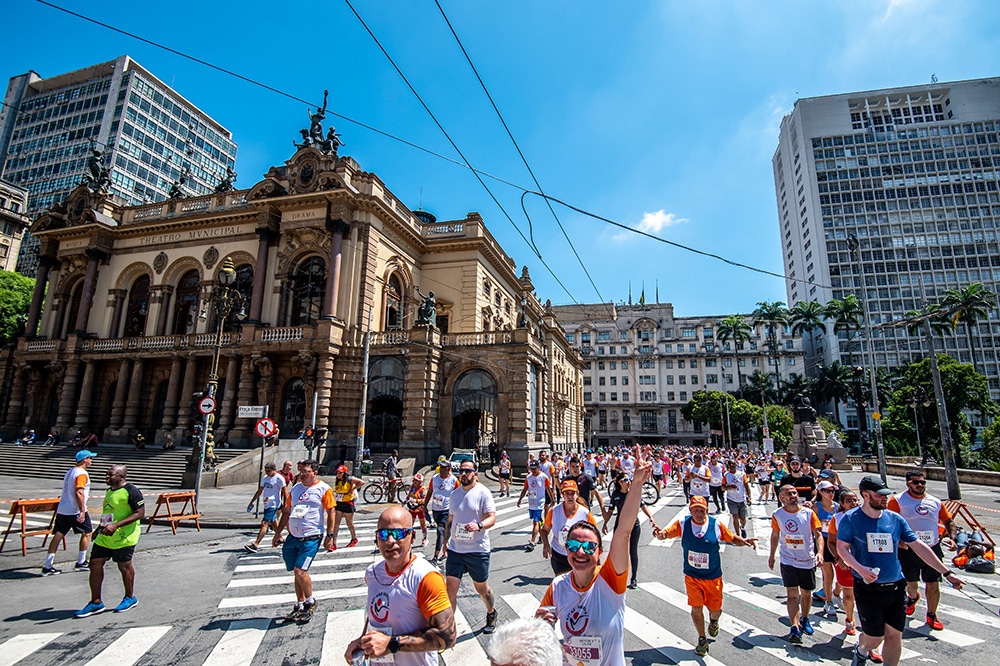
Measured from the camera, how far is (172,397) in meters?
27.6

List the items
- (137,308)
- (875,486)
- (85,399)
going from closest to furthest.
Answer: (875,486) → (85,399) → (137,308)

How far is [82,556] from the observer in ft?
28.0

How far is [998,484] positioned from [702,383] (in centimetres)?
5999

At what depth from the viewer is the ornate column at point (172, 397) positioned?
2748cm

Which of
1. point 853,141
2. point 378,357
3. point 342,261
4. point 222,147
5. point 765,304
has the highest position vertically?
point 853,141

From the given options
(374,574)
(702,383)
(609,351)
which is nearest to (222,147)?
(609,351)

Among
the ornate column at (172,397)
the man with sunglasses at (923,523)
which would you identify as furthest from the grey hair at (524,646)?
the ornate column at (172,397)

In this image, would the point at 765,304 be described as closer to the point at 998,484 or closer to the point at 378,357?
the point at 998,484

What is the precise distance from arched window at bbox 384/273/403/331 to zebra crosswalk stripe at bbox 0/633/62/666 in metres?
24.7

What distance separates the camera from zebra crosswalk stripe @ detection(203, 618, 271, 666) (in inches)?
194

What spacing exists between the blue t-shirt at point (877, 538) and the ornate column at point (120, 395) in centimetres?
3508

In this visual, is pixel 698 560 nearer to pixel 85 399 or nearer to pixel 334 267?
pixel 334 267

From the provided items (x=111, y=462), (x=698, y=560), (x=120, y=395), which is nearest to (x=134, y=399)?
(x=120, y=395)

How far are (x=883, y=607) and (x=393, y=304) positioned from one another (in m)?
28.6
